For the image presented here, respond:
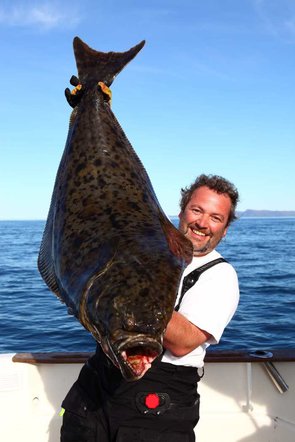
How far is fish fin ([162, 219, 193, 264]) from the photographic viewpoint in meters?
2.28

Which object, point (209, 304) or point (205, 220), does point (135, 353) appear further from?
point (205, 220)

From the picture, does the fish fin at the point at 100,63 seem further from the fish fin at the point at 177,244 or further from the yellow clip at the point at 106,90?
the fish fin at the point at 177,244

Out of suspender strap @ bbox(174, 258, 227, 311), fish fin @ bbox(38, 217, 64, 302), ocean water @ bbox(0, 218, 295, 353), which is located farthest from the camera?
ocean water @ bbox(0, 218, 295, 353)

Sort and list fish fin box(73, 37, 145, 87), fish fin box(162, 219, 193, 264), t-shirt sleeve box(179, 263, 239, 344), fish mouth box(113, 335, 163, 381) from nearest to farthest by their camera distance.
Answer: fish mouth box(113, 335, 163, 381)
fish fin box(162, 219, 193, 264)
fish fin box(73, 37, 145, 87)
t-shirt sleeve box(179, 263, 239, 344)

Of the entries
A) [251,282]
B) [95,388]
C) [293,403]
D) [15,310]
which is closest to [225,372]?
[293,403]

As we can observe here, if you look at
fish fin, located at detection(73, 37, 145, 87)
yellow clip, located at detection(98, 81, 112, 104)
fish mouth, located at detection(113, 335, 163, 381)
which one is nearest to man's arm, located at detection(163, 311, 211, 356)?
fish mouth, located at detection(113, 335, 163, 381)

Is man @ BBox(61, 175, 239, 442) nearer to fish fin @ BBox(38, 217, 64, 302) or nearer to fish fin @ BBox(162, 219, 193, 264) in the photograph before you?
fish fin @ BBox(162, 219, 193, 264)

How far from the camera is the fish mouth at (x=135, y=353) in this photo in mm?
1880

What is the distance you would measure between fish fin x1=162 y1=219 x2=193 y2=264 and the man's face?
1.15 meters

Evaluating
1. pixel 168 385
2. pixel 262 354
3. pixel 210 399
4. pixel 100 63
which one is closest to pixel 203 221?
pixel 168 385

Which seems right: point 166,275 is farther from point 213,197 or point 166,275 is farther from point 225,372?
point 225,372

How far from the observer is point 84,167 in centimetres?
267

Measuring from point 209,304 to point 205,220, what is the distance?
0.68 meters

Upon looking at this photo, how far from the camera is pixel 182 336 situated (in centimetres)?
295
